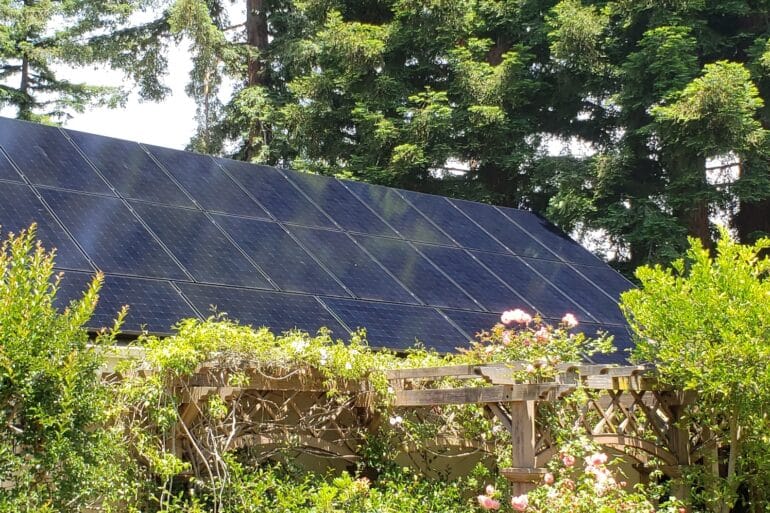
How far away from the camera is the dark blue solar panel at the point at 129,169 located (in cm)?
1195

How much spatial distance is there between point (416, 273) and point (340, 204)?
2.09m

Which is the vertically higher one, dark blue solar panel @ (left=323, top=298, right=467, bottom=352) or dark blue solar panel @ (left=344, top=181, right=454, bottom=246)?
dark blue solar panel @ (left=344, top=181, right=454, bottom=246)

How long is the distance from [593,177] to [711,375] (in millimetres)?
14054

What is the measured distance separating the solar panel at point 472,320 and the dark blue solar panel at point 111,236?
322 centimetres

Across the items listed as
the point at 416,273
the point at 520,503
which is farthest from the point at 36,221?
the point at 520,503

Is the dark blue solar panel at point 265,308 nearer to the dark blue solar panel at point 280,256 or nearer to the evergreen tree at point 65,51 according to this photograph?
the dark blue solar panel at point 280,256

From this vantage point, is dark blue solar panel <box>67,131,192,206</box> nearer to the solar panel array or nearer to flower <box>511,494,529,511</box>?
the solar panel array

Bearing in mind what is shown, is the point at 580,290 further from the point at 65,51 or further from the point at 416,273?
the point at 65,51

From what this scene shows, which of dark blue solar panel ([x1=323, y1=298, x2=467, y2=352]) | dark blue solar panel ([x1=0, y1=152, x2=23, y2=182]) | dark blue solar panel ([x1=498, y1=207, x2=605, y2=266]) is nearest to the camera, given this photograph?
dark blue solar panel ([x1=323, y1=298, x2=467, y2=352])

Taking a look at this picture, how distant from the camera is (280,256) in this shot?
1159 cm

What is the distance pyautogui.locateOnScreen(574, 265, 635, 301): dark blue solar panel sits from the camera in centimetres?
1470

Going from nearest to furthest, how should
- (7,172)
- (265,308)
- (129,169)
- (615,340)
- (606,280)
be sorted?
1. (265,308)
2. (7,172)
3. (129,169)
4. (615,340)
5. (606,280)

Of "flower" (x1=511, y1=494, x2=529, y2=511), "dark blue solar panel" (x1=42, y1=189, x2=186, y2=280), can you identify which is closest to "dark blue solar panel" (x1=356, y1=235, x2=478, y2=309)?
"dark blue solar panel" (x1=42, y1=189, x2=186, y2=280)

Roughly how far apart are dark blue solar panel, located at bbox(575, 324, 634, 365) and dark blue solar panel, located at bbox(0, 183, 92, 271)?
243 inches
